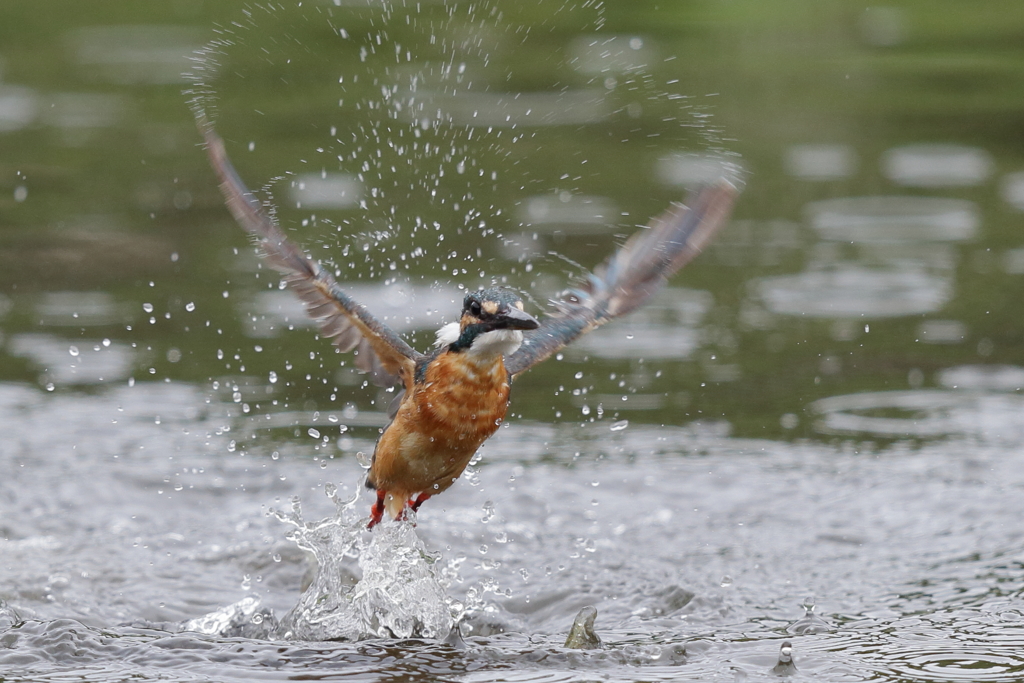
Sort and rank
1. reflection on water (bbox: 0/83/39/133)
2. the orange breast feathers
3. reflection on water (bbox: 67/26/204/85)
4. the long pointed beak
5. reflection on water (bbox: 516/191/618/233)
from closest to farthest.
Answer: the long pointed beak
the orange breast feathers
reflection on water (bbox: 516/191/618/233)
reflection on water (bbox: 0/83/39/133)
reflection on water (bbox: 67/26/204/85)

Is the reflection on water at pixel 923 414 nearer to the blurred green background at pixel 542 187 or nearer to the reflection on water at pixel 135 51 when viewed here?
the blurred green background at pixel 542 187

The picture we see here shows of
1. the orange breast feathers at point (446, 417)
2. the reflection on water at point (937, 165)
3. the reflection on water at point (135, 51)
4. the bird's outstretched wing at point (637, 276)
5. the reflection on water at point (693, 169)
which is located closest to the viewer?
the orange breast feathers at point (446, 417)

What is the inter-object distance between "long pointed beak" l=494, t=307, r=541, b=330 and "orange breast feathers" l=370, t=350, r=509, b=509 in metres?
0.27

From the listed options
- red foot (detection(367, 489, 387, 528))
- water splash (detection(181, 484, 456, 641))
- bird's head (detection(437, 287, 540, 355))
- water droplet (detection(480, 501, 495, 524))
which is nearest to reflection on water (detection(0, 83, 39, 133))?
water droplet (detection(480, 501, 495, 524))

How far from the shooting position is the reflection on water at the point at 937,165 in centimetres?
1196

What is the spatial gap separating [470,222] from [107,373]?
3.42 m

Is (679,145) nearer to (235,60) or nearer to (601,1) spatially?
(601,1)

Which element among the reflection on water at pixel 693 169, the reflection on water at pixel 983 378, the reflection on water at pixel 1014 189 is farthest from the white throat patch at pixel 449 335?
the reflection on water at pixel 1014 189

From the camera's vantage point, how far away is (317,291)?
5.23 metres

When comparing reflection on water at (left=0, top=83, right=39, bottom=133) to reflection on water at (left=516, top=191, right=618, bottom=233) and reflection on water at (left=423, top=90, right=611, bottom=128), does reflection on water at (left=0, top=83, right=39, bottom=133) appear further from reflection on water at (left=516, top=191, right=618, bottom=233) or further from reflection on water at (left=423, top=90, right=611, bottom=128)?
reflection on water at (left=516, top=191, right=618, bottom=233)

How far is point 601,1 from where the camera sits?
1605 centimetres

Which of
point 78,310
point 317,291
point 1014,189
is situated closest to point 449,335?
point 317,291

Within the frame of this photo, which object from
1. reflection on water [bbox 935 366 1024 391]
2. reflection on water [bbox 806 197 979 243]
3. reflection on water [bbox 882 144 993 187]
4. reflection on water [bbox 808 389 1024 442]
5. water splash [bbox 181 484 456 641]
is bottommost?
water splash [bbox 181 484 456 641]

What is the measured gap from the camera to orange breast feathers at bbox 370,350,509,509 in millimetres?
5203
